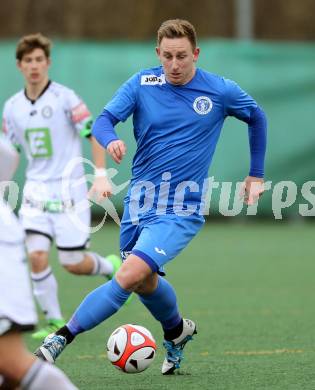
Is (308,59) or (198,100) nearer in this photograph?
(198,100)

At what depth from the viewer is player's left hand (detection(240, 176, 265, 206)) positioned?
608cm

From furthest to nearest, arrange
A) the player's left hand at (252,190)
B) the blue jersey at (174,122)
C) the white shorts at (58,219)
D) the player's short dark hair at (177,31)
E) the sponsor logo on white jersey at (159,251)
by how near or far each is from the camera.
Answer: the white shorts at (58,219) < the player's left hand at (252,190) < the blue jersey at (174,122) < the player's short dark hair at (177,31) < the sponsor logo on white jersey at (159,251)

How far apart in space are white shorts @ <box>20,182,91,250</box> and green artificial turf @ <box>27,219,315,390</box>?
26.4 inches

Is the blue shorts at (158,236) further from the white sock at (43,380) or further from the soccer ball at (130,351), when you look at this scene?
the white sock at (43,380)

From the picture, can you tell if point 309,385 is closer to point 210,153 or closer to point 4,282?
point 210,153

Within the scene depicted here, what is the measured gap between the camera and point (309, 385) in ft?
18.1


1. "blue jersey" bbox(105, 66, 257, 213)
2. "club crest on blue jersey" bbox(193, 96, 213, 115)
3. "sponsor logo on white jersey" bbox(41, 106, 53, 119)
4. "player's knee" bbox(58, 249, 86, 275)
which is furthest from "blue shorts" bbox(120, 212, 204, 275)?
"sponsor logo on white jersey" bbox(41, 106, 53, 119)

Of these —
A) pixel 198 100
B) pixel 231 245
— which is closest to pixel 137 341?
pixel 198 100

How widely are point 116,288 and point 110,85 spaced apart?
32.9 ft

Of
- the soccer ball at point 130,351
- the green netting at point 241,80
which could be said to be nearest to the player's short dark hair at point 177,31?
the soccer ball at point 130,351

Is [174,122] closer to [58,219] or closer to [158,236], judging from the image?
[158,236]

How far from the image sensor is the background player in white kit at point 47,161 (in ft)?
25.7

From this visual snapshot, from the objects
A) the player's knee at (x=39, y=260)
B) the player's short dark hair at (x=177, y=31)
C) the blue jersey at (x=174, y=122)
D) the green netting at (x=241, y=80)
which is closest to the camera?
the player's short dark hair at (x=177, y=31)

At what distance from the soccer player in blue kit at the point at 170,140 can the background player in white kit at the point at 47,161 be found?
6.38 ft
